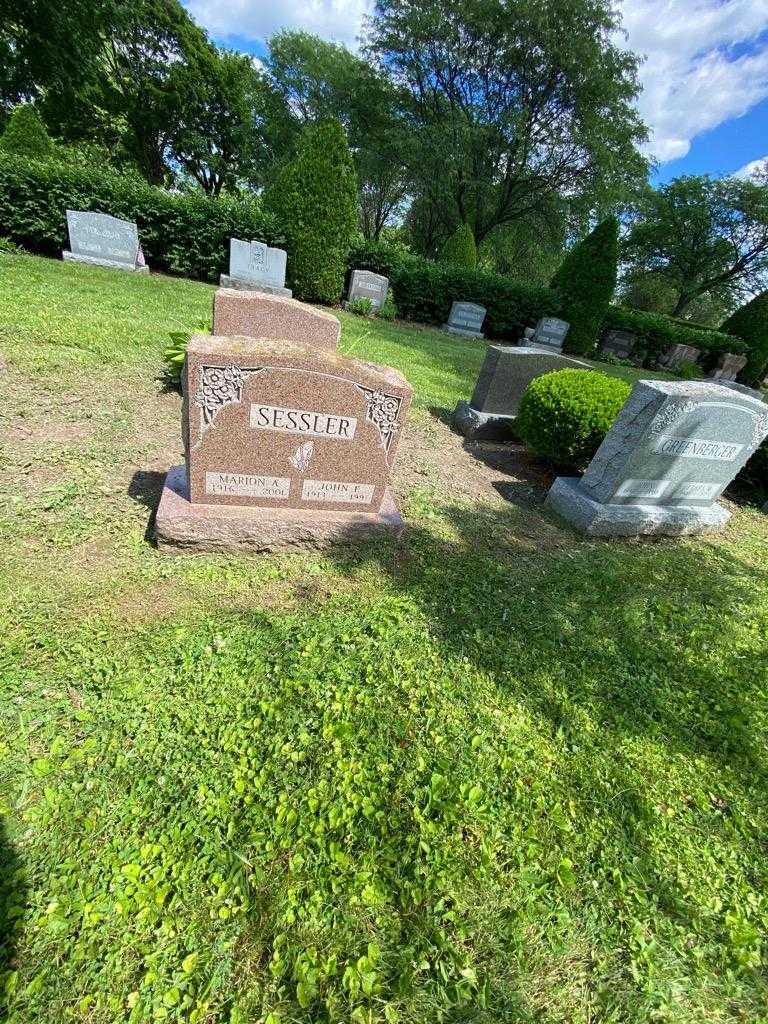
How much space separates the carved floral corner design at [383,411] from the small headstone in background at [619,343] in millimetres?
17775

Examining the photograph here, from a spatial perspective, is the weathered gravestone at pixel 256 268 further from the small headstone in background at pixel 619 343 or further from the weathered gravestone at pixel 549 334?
the small headstone in background at pixel 619 343

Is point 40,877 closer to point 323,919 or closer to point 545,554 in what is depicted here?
point 323,919

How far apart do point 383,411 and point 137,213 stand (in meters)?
11.8

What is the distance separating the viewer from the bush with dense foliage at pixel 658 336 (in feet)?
56.4

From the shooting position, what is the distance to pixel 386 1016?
1332mm

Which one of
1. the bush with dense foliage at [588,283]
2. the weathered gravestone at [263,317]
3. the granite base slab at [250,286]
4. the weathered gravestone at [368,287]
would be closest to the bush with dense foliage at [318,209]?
the weathered gravestone at [368,287]

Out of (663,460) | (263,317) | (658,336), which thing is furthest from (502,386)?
(658,336)

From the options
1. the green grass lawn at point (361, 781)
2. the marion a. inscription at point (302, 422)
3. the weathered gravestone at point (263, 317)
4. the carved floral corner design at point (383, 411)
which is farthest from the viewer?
the weathered gravestone at point (263, 317)

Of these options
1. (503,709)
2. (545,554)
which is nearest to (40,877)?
(503,709)

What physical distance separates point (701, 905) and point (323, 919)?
145 cm

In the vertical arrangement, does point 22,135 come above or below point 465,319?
above

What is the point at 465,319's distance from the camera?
14.6 m

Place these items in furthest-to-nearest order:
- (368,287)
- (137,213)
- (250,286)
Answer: (368,287)
(250,286)
(137,213)

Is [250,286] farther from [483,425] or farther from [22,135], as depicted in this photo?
[483,425]
